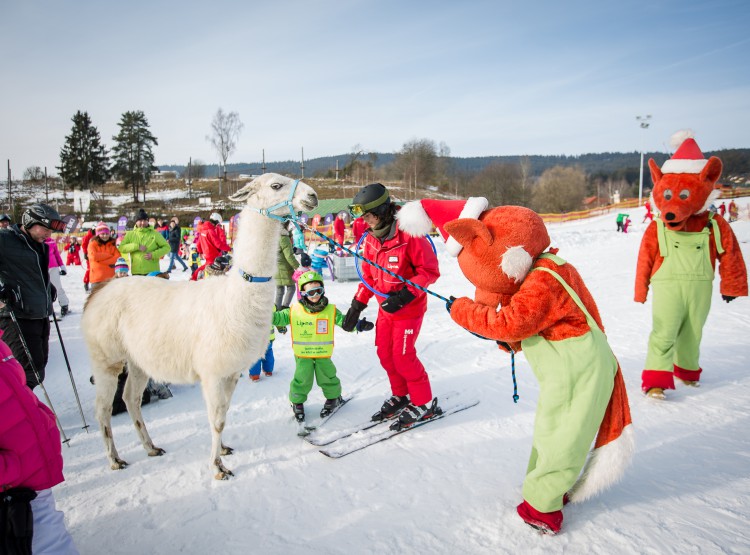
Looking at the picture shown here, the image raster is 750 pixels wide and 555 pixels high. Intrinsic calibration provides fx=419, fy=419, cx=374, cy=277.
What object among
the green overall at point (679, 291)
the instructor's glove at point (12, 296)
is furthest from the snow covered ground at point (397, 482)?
the instructor's glove at point (12, 296)

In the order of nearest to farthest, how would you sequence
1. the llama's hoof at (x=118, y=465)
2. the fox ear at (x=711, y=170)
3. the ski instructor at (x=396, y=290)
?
the llama's hoof at (x=118, y=465) → the ski instructor at (x=396, y=290) → the fox ear at (x=711, y=170)

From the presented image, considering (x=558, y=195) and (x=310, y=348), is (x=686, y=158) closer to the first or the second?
(x=310, y=348)

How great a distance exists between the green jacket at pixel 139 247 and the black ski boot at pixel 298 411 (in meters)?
4.08

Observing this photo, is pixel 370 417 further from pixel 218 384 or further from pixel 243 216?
pixel 243 216

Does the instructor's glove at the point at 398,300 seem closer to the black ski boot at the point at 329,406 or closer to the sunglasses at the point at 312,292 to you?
the sunglasses at the point at 312,292

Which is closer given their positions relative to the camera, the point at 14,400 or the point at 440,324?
the point at 14,400

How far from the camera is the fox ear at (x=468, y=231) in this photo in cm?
209

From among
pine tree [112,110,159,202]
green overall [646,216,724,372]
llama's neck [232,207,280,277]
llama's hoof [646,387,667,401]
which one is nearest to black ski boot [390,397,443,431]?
llama's neck [232,207,280,277]

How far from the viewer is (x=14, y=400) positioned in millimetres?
1609

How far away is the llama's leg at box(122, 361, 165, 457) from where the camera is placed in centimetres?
334

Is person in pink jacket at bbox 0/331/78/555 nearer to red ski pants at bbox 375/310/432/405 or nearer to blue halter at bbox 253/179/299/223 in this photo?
blue halter at bbox 253/179/299/223

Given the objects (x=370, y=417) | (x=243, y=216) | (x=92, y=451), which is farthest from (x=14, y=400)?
(x=370, y=417)

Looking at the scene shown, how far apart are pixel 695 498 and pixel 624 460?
0.79m

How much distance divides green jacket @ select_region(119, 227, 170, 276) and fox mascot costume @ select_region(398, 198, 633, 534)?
5.82m
